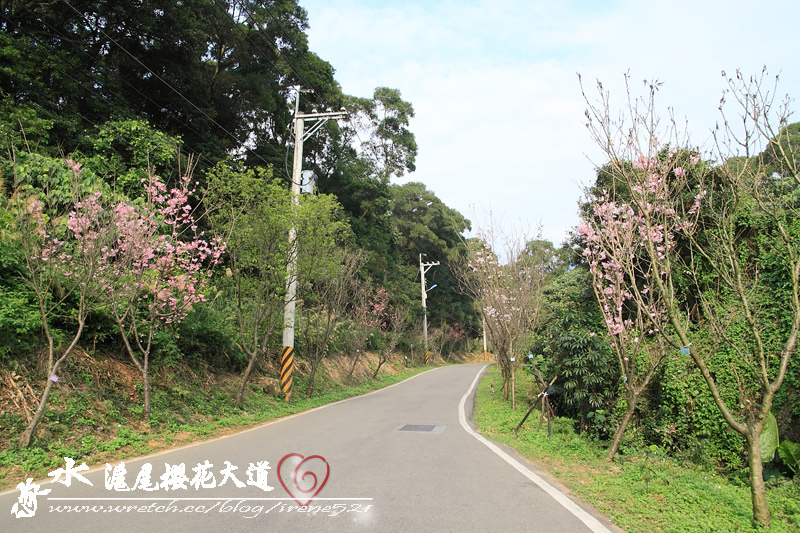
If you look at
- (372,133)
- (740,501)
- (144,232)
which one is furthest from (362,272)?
(740,501)

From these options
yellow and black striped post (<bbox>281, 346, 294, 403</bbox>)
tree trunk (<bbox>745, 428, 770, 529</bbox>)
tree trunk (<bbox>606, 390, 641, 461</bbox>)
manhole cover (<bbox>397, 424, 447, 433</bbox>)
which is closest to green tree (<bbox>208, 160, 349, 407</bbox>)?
yellow and black striped post (<bbox>281, 346, 294, 403</bbox>)

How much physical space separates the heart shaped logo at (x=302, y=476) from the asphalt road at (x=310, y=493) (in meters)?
0.02

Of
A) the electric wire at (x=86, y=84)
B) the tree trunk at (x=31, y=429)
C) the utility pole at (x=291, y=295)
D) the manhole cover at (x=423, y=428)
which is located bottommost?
the manhole cover at (x=423, y=428)

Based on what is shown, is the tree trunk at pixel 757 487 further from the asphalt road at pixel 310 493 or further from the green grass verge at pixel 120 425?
the green grass verge at pixel 120 425

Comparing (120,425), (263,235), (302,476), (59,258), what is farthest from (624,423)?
(59,258)

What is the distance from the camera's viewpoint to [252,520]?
14.6 ft

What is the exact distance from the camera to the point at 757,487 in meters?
4.96

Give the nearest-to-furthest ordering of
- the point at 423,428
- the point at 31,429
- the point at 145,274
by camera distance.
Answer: the point at 31,429
the point at 145,274
the point at 423,428

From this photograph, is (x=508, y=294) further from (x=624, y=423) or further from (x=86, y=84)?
(x=86, y=84)

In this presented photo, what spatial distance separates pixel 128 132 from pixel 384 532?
1427 centimetres

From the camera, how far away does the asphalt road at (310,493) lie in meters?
4.42

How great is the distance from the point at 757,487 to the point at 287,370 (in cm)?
1254

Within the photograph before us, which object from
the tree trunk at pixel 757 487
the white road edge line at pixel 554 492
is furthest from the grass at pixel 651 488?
the white road edge line at pixel 554 492

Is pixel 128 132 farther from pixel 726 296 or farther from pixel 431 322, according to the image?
pixel 431 322
